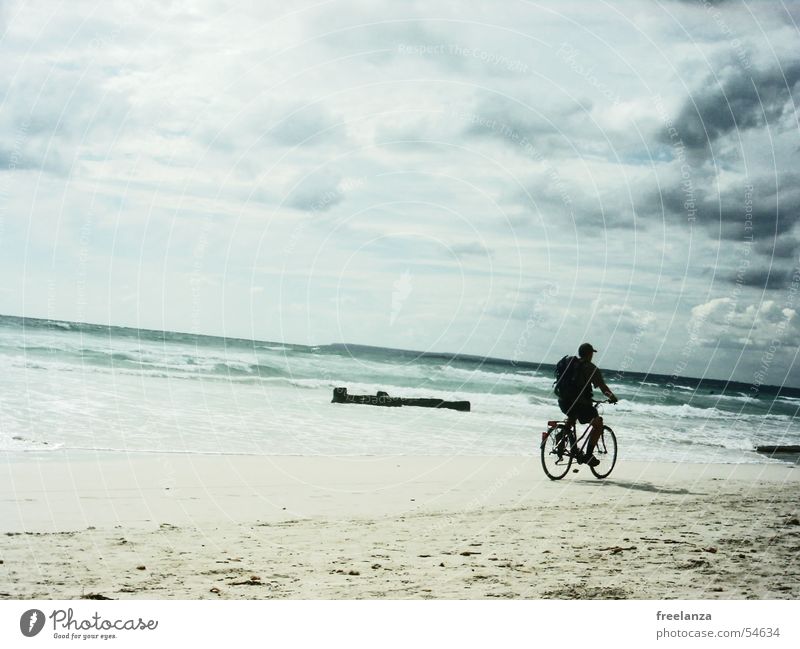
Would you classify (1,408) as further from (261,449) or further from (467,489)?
(467,489)

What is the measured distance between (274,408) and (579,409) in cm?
1190

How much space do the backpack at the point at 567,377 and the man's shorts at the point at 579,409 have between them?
0.13 metres

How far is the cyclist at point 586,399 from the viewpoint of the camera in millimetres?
11258

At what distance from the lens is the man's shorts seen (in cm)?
1159

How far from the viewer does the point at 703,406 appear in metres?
40.2

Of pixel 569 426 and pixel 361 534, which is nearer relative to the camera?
pixel 361 534

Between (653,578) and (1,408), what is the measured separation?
41.6 feet

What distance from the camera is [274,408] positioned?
Answer: 2175cm

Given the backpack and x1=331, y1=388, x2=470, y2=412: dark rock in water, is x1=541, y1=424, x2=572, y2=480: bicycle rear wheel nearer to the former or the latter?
the backpack

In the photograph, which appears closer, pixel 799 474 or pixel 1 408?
pixel 1 408

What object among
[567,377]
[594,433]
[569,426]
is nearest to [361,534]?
[567,377]

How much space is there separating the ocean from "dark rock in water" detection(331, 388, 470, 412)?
0.47 m

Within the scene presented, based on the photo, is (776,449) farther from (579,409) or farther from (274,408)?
(274,408)
